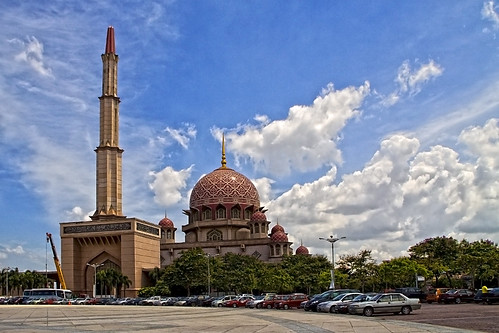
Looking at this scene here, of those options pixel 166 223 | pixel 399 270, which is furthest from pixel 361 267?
pixel 166 223

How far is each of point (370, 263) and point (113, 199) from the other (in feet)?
118

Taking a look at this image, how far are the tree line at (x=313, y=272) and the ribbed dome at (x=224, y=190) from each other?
17.8 m

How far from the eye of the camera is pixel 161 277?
74.4m

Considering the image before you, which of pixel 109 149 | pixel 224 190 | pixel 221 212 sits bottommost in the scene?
pixel 221 212

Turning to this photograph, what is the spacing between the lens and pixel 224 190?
318 ft

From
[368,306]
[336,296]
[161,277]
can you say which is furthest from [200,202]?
[368,306]

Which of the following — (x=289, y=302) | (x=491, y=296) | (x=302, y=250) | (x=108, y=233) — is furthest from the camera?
(x=302, y=250)

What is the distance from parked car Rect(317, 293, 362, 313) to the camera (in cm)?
3606

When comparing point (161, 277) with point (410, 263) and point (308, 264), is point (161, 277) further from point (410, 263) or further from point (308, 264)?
Answer: point (410, 263)

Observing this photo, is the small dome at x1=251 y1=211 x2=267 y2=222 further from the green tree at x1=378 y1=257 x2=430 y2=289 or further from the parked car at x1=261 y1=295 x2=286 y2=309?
the parked car at x1=261 y1=295 x2=286 y2=309

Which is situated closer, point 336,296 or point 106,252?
point 336,296

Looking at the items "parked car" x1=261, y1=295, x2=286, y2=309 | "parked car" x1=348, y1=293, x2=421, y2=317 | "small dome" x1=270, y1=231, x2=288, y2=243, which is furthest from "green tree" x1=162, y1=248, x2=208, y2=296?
"parked car" x1=348, y1=293, x2=421, y2=317

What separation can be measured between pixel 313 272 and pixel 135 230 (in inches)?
894

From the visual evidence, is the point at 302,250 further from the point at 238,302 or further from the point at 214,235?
the point at 238,302
